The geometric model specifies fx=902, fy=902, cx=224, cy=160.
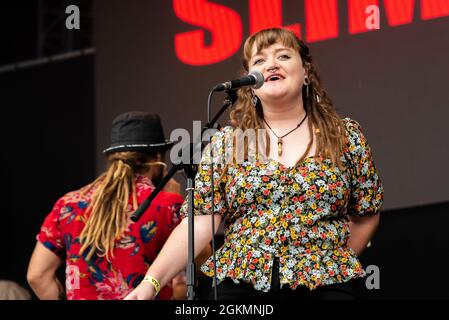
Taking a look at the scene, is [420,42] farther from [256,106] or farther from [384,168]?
[256,106]

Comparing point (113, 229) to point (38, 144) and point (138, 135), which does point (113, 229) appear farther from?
point (38, 144)

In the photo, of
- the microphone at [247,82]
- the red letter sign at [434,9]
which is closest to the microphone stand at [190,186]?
the microphone at [247,82]

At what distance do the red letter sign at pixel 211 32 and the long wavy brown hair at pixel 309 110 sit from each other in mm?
2310

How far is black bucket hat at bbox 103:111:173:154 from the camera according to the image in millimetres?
4078

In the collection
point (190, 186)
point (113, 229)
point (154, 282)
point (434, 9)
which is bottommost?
point (154, 282)

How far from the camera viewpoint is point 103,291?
152 inches

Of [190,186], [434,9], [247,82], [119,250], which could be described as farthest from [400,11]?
[190,186]

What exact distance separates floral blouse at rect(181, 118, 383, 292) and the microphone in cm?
30

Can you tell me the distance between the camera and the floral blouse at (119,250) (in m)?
3.87

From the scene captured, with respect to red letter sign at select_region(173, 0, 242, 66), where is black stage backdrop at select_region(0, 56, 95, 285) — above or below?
below

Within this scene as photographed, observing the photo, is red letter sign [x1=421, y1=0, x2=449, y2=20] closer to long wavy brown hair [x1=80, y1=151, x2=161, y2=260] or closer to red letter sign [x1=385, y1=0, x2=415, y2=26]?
red letter sign [x1=385, y1=0, x2=415, y2=26]

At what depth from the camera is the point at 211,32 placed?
597 cm

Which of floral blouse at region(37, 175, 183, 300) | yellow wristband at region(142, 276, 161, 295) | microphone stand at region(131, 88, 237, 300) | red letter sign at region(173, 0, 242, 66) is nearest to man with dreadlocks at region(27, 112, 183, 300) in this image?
floral blouse at region(37, 175, 183, 300)

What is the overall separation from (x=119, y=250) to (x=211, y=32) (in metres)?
2.47
